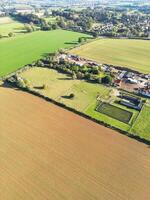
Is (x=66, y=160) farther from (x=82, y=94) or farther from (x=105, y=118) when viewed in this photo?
(x=82, y=94)

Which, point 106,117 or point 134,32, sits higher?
point 134,32

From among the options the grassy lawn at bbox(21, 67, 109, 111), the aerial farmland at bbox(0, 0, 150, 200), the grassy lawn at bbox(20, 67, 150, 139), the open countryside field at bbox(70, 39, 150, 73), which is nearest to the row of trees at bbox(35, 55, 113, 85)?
the aerial farmland at bbox(0, 0, 150, 200)

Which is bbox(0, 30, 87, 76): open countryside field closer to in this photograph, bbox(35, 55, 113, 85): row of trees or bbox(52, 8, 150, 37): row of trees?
bbox(35, 55, 113, 85): row of trees

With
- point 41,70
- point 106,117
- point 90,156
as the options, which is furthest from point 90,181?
point 41,70

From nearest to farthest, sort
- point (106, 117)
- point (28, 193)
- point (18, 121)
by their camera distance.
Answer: point (28, 193) → point (18, 121) → point (106, 117)

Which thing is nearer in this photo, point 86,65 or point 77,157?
point 77,157

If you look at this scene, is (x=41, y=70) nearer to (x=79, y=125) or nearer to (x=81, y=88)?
(x=81, y=88)

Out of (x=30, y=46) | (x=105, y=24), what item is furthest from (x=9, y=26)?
(x=105, y=24)
